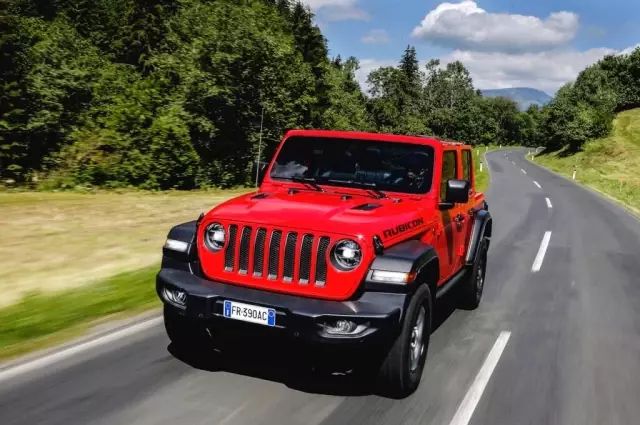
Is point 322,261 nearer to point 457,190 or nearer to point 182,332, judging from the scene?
→ point 182,332

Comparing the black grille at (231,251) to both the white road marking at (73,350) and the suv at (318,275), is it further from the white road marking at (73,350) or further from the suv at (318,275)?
the white road marking at (73,350)

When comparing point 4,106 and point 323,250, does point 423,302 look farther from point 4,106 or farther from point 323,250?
point 4,106

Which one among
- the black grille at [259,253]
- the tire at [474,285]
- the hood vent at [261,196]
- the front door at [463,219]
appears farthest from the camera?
the tire at [474,285]

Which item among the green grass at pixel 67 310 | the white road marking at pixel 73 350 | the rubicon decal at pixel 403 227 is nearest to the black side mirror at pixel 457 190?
the rubicon decal at pixel 403 227

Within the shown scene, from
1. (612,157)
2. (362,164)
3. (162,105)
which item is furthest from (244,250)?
(612,157)

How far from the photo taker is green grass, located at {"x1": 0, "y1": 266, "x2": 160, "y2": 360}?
5.57m

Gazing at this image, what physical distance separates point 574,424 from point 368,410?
161 cm

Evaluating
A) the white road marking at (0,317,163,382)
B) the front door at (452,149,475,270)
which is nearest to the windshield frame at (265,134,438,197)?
the front door at (452,149,475,270)

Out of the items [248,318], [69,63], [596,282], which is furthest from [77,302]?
[69,63]

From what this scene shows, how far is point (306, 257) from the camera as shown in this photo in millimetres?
4328

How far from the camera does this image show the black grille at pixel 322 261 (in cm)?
430

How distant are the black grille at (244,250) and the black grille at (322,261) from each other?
0.57m

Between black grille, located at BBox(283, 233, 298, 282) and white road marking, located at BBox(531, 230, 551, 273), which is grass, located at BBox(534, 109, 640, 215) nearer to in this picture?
white road marking, located at BBox(531, 230, 551, 273)

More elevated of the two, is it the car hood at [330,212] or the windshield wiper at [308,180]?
the windshield wiper at [308,180]
